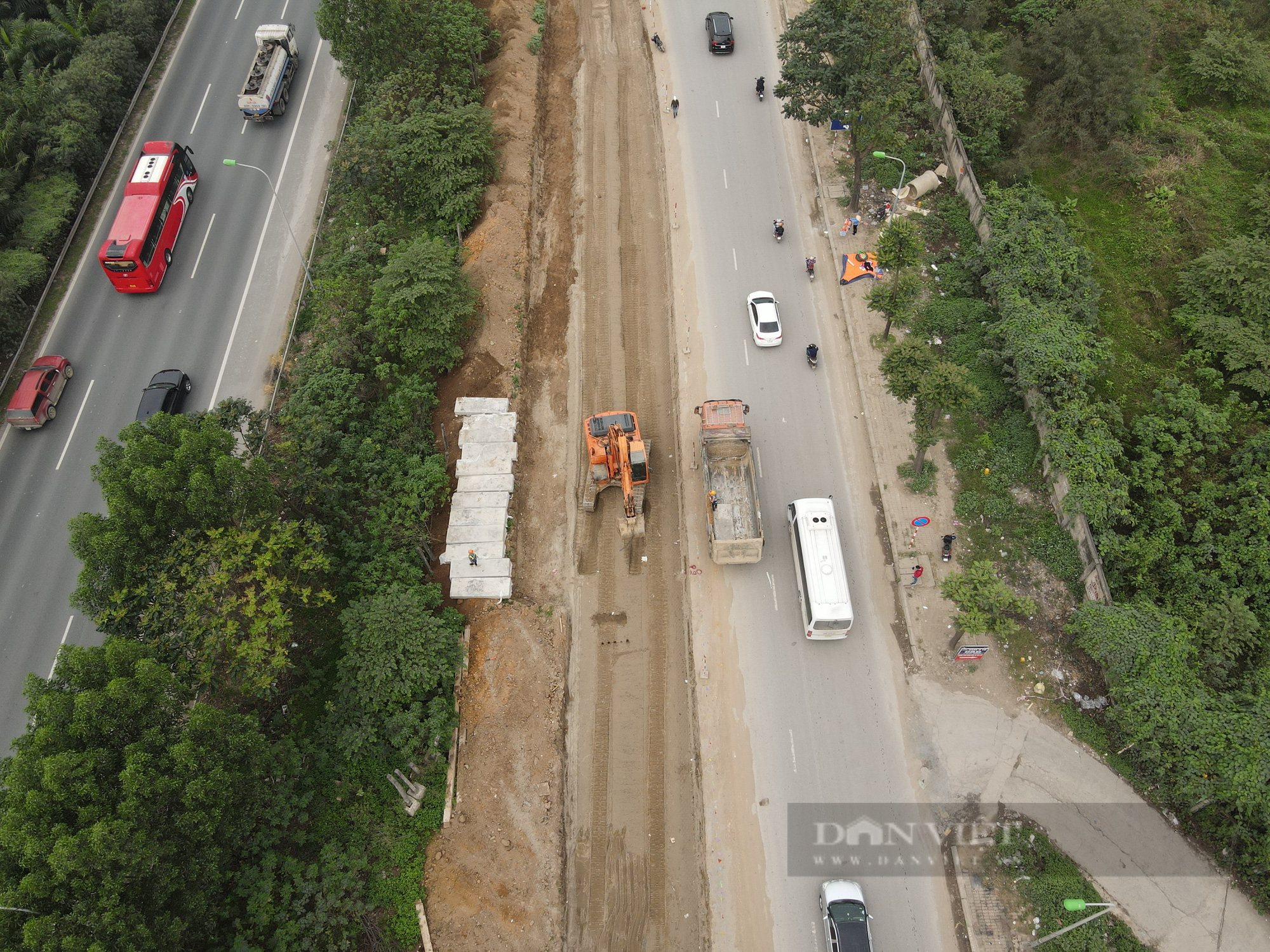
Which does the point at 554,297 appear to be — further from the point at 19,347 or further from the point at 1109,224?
the point at 1109,224

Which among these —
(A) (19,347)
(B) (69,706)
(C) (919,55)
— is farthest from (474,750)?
(C) (919,55)

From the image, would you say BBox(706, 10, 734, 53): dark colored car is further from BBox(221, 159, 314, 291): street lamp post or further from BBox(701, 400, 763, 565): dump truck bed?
BBox(221, 159, 314, 291): street lamp post

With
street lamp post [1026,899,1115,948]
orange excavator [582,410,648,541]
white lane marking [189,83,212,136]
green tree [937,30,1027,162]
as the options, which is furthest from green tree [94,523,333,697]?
green tree [937,30,1027,162]

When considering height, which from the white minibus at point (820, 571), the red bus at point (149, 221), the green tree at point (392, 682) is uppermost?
the red bus at point (149, 221)

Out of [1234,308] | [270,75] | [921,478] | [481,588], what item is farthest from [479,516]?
[1234,308]

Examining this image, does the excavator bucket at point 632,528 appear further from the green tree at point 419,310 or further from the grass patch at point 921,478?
the grass patch at point 921,478

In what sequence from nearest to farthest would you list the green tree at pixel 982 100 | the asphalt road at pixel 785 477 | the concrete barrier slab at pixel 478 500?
1. the asphalt road at pixel 785 477
2. the concrete barrier slab at pixel 478 500
3. the green tree at pixel 982 100

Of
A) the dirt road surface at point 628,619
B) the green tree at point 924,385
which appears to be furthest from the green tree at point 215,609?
the green tree at point 924,385
